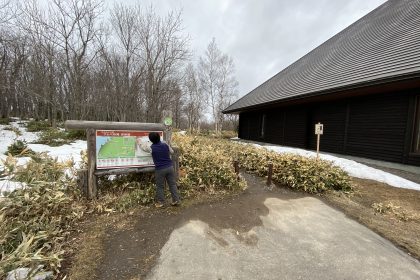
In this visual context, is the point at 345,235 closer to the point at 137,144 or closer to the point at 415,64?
the point at 137,144

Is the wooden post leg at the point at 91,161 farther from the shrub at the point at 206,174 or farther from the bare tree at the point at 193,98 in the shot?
the bare tree at the point at 193,98

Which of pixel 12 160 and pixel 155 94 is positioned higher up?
pixel 155 94

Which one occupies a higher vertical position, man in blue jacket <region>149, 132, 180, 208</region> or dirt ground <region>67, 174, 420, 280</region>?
man in blue jacket <region>149, 132, 180, 208</region>

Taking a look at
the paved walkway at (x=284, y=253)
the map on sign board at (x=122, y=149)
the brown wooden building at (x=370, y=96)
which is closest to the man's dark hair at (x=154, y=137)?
the map on sign board at (x=122, y=149)

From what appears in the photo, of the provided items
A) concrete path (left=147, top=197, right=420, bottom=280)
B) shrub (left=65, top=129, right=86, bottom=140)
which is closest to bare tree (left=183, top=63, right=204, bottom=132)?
shrub (left=65, top=129, right=86, bottom=140)

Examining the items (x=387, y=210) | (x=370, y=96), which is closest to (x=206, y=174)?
(x=387, y=210)

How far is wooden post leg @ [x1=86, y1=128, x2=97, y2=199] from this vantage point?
388cm

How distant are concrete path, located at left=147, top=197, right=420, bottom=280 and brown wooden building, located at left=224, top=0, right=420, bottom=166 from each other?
18.8 ft

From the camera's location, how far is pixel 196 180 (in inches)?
194

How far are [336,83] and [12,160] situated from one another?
1080cm

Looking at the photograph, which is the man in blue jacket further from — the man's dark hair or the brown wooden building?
the brown wooden building

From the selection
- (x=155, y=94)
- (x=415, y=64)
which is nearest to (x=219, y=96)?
(x=155, y=94)

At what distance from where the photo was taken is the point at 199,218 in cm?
372

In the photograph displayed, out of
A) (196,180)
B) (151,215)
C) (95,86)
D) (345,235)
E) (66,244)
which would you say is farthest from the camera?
(95,86)
